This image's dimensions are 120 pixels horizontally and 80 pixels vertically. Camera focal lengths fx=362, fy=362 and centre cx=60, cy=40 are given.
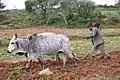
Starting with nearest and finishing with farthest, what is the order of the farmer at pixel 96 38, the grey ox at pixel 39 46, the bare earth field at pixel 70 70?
the bare earth field at pixel 70 70
the grey ox at pixel 39 46
the farmer at pixel 96 38

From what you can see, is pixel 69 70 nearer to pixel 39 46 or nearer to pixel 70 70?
pixel 70 70

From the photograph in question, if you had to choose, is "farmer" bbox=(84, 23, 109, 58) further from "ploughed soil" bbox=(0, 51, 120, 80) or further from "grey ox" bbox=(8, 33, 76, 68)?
"grey ox" bbox=(8, 33, 76, 68)

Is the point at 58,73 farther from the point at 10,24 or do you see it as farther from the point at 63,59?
the point at 10,24

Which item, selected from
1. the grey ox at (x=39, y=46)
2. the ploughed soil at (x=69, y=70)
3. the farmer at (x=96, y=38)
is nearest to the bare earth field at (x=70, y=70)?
the ploughed soil at (x=69, y=70)

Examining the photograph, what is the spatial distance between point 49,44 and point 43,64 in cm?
77

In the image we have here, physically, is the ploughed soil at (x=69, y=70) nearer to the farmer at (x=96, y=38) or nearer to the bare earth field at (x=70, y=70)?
the bare earth field at (x=70, y=70)

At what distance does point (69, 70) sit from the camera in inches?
506

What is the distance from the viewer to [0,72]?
43.3 ft

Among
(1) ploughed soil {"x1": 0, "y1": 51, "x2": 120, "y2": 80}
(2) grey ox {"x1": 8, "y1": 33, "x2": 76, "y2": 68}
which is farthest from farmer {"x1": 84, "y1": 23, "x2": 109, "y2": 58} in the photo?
(2) grey ox {"x1": 8, "y1": 33, "x2": 76, "y2": 68}

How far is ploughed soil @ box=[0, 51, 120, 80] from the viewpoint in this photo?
38.2 feet

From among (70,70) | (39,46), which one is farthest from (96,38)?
(39,46)

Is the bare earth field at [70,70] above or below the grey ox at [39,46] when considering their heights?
below

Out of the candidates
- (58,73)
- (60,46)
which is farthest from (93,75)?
(60,46)

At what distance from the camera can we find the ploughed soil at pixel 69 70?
38.2 feet
